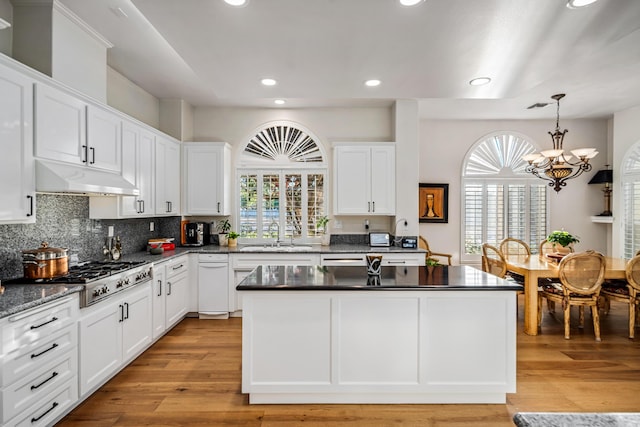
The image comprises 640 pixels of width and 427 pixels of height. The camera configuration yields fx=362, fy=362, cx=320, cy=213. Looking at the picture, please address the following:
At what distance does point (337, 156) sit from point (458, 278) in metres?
2.74

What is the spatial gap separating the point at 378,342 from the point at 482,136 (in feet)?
15.8

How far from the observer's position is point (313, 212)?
5.44 metres

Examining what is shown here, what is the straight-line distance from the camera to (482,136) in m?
6.19

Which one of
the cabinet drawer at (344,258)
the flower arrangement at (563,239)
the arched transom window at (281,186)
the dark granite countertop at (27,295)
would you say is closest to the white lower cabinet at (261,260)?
the cabinet drawer at (344,258)

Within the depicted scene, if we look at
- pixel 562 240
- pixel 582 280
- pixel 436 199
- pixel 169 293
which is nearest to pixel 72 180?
pixel 169 293

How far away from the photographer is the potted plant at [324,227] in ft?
17.4

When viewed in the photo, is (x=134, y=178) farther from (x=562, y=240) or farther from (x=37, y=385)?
(x=562, y=240)

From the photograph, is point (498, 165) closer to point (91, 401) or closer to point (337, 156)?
point (337, 156)

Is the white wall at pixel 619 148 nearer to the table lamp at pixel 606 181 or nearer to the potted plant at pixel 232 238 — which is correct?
the table lamp at pixel 606 181

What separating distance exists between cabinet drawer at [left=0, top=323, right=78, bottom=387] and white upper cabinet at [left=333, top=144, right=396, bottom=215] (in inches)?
138

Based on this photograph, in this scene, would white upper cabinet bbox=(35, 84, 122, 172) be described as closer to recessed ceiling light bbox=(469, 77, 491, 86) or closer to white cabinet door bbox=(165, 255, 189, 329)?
white cabinet door bbox=(165, 255, 189, 329)

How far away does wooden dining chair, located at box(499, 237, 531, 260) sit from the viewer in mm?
5334

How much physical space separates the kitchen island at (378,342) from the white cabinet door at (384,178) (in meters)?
2.53

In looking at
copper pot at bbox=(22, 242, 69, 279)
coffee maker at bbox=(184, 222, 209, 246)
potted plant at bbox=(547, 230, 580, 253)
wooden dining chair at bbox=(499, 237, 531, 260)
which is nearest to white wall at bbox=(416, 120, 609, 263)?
wooden dining chair at bbox=(499, 237, 531, 260)
